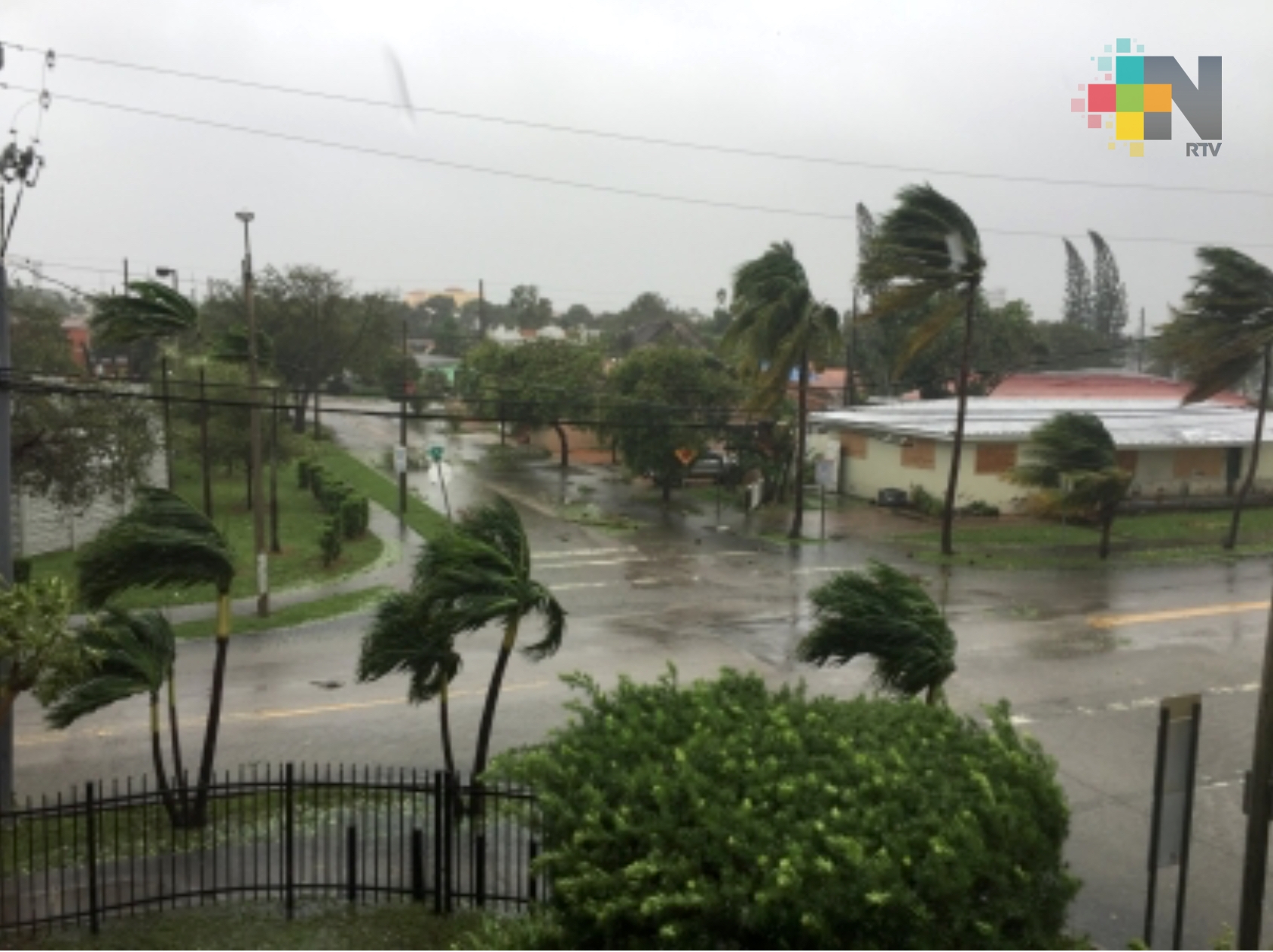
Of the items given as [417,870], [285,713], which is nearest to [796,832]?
[417,870]

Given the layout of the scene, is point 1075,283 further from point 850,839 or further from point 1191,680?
point 850,839

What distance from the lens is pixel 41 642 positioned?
8844 mm

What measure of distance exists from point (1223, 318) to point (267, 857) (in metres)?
24.1

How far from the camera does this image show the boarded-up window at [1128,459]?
32.6 m

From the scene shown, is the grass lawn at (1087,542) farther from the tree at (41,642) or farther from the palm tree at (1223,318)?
the tree at (41,642)

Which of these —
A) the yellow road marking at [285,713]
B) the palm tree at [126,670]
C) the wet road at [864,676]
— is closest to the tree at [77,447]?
the wet road at [864,676]

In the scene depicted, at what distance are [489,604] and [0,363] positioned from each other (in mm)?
4711

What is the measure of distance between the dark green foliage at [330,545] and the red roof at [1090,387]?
33232 mm

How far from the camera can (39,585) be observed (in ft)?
30.6

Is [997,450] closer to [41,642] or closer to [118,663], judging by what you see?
[118,663]

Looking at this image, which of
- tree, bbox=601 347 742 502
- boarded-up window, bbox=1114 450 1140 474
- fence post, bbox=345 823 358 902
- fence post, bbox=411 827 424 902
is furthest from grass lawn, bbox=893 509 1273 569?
fence post, bbox=345 823 358 902

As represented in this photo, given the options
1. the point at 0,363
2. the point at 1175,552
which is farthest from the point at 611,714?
the point at 1175,552

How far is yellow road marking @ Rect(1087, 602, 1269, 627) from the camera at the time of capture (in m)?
19.4

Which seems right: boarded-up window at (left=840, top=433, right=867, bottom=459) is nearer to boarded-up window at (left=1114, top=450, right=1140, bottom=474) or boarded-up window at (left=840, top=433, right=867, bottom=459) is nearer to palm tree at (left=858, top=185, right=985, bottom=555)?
boarded-up window at (left=1114, top=450, right=1140, bottom=474)
